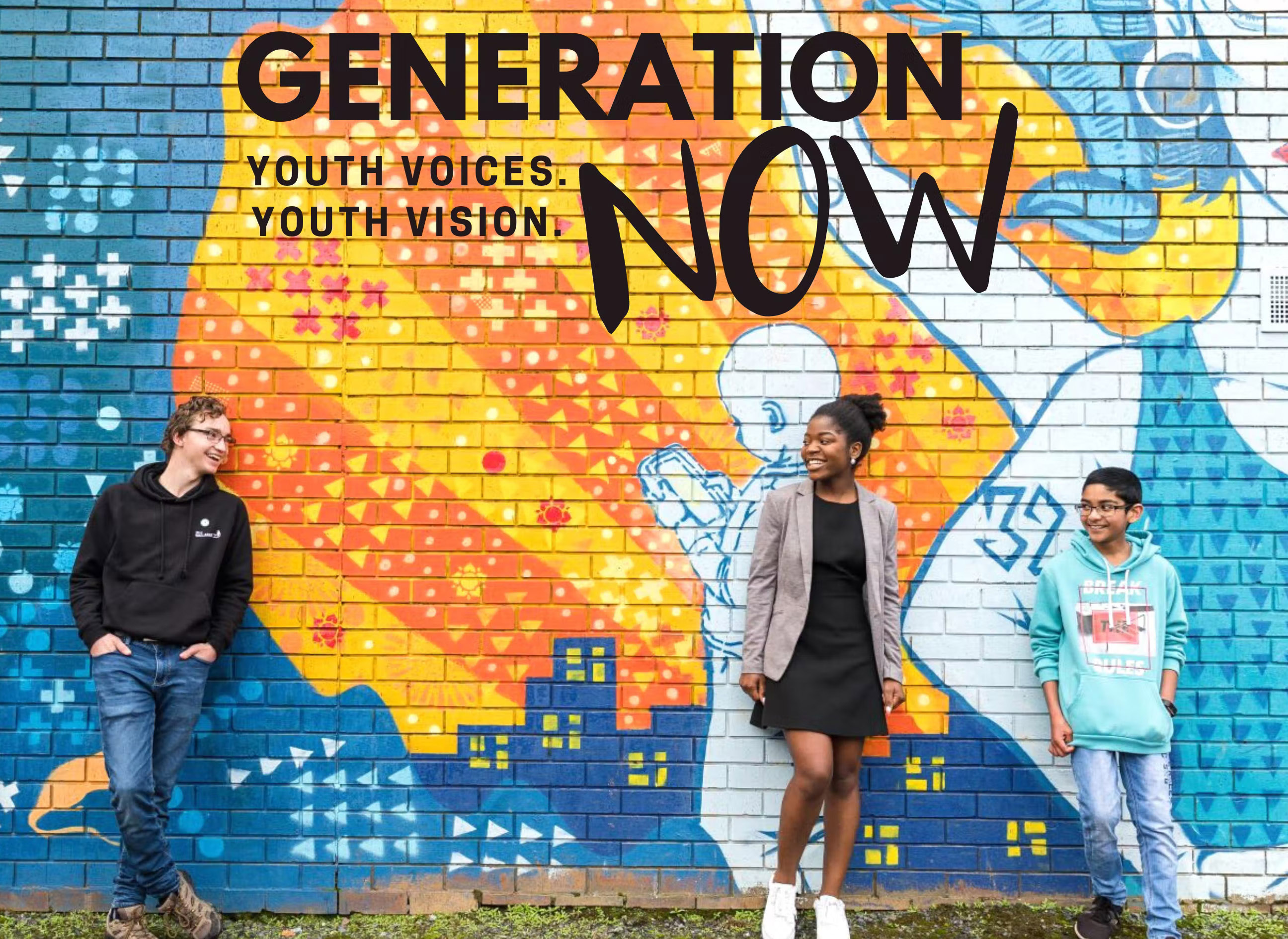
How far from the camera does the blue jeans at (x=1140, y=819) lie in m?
4.41

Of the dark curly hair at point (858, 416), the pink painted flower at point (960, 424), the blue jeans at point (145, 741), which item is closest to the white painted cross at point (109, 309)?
the blue jeans at point (145, 741)

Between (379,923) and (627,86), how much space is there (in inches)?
158

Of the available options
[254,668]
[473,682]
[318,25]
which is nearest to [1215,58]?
[318,25]

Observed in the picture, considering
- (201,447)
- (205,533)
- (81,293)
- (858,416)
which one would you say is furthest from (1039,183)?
(81,293)

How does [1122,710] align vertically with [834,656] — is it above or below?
below

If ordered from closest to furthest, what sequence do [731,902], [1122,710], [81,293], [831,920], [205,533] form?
[1122,710] → [831,920] → [205,533] → [731,902] → [81,293]

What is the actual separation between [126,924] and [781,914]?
2.77 metres

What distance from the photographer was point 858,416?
4695 mm

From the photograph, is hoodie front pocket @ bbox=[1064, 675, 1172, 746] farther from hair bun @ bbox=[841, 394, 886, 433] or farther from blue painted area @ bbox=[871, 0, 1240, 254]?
blue painted area @ bbox=[871, 0, 1240, 254]

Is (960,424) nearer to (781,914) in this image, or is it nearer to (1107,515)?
(1107,515)

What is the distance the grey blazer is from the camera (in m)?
4.61

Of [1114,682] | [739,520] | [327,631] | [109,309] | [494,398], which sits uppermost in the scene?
[109,309]

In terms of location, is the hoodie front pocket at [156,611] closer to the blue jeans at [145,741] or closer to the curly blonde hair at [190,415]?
the blue jeans at [145,741]

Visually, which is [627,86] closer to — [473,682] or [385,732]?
[473,682]
